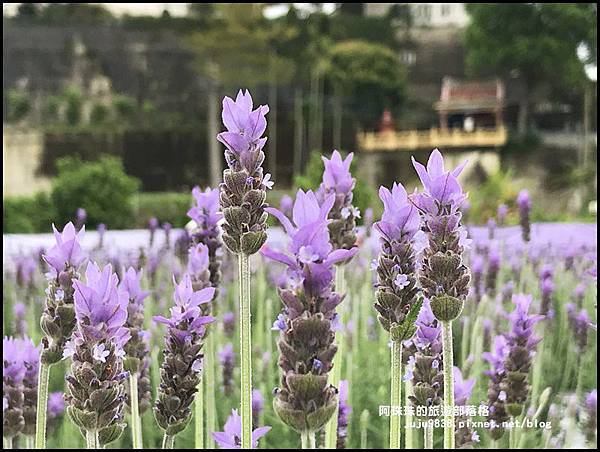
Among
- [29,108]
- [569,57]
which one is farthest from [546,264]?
[29,108]

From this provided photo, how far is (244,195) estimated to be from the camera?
2.36ft

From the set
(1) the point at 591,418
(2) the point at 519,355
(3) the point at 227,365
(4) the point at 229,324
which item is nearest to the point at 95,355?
(2) the point at 519,355

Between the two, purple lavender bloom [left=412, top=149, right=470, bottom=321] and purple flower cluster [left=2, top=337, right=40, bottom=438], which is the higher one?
purple lavender bloom [left=412, top=149, right=470, bottom=321]

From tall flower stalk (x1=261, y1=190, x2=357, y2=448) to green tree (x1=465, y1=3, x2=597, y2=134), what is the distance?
156 centimetres

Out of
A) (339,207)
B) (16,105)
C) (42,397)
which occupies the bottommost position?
(42,397)

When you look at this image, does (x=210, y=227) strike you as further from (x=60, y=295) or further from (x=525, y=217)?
(x=525, y=217)

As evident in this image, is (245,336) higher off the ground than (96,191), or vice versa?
(96,191)

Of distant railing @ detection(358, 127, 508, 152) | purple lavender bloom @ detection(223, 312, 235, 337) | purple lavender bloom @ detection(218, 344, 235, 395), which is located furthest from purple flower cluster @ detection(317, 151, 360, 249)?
distant railing @ detection(358, 127, 508, 152)

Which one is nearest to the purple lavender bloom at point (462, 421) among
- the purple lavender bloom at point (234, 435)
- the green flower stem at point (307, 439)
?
the purple lavender bloom at point (234, 435)

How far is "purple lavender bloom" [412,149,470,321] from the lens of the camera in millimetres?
706

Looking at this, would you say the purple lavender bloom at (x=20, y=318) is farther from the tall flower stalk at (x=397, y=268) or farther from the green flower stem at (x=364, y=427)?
the tall flower stalk at (x=397, y=268)

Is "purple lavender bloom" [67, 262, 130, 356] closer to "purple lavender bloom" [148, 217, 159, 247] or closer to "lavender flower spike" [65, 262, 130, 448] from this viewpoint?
"lavender flower spike" [65, 262, 130, 448]

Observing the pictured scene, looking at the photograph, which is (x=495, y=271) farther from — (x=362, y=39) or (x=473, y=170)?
(x=362, y=39)

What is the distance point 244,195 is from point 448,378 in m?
0.25
